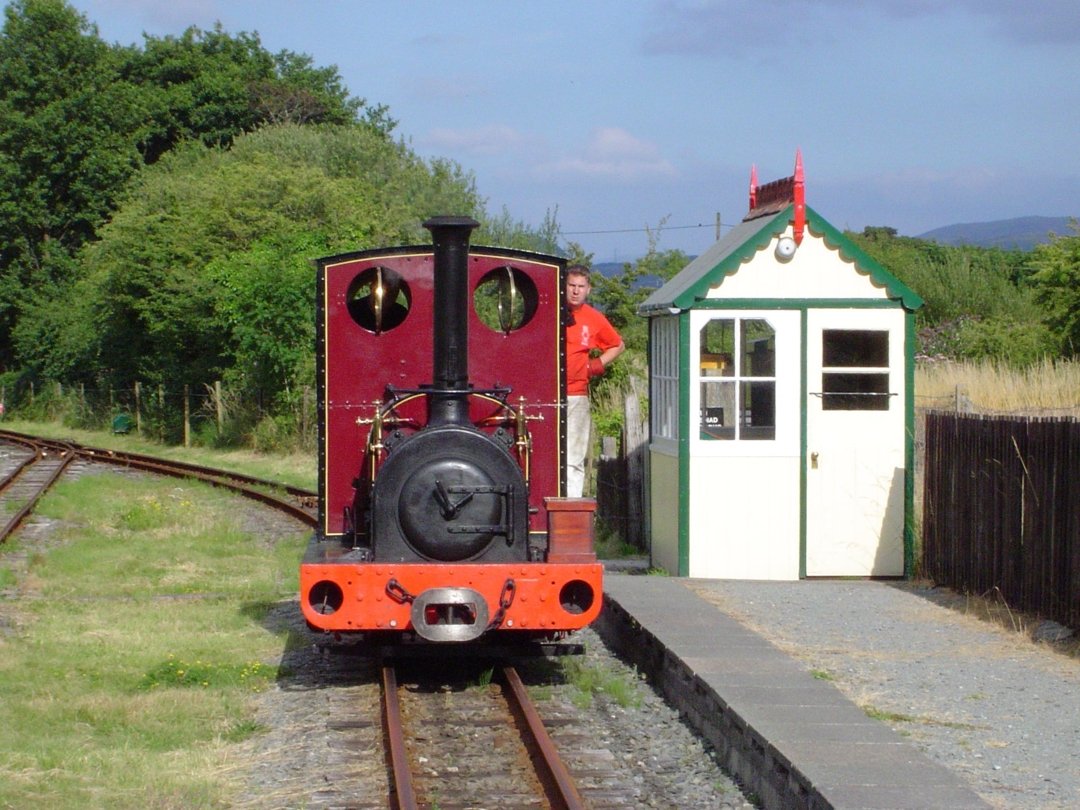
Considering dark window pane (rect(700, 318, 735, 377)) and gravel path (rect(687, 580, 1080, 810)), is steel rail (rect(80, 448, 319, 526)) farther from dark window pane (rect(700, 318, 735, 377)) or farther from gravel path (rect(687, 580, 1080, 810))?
gravel path (rect(687, 580, 1080, 810))

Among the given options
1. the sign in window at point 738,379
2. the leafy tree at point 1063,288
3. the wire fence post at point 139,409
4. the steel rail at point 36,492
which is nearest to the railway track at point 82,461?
the steel rail at point 36,492

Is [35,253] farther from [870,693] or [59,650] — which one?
[870,693]

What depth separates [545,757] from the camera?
6.79 m

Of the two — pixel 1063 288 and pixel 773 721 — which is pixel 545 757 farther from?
pixel 1063 288

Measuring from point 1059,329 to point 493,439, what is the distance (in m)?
16.1

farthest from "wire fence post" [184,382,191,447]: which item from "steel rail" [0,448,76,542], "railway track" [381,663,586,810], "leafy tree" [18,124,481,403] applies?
"railway track" [381,663,586,810]

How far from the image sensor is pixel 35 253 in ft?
177

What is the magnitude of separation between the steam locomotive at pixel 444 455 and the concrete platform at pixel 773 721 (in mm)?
725

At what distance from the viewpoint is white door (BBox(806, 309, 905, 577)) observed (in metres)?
11.4

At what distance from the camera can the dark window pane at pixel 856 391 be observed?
1146 cm

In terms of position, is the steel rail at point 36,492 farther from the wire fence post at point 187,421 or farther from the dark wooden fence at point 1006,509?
the dark wooden fence at point 1006,509

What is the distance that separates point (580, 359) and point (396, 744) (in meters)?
4.70

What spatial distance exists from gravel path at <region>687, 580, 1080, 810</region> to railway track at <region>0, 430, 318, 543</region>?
21.8 ft

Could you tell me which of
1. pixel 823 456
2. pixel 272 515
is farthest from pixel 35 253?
pixel 823 456
